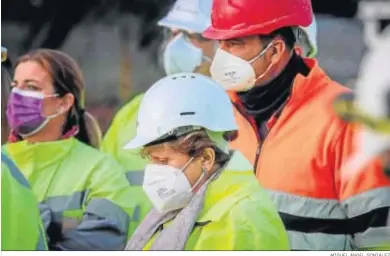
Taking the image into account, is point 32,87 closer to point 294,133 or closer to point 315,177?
point 294,133

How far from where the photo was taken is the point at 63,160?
14.3 feet

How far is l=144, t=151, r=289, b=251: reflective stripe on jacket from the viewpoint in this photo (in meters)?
3.76

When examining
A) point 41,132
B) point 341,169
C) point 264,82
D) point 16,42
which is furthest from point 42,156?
point 341,169

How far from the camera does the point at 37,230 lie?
141 inches

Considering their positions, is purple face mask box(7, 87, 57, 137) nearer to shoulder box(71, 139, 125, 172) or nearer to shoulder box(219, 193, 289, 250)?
shoulder box(71, 139, 125, 172)

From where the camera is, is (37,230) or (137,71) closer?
(37,230)

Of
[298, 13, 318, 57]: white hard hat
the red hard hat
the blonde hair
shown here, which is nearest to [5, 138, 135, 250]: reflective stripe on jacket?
the blonde hair

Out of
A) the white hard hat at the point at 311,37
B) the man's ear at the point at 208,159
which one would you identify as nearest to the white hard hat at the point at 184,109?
the man's ear at the point at 208,159

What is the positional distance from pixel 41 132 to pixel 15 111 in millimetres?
161

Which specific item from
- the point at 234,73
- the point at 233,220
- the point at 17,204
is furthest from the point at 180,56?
the point at 17,204

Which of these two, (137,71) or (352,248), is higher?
(137,71)

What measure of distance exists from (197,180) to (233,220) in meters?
0.27

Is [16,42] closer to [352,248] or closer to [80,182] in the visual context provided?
[80,182]

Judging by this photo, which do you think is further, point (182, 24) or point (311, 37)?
point (182, 24)
